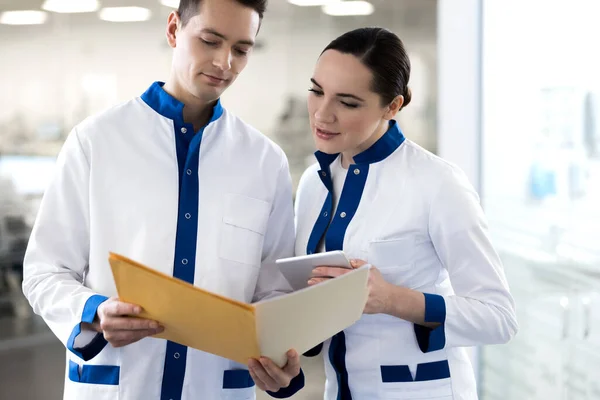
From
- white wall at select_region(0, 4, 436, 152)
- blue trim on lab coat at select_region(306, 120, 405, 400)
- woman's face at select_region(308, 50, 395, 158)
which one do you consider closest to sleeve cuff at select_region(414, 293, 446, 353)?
blue trim on lab coat at select_region(306, 120, 405, 400)

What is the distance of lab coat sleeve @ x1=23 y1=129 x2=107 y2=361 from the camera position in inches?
63.5

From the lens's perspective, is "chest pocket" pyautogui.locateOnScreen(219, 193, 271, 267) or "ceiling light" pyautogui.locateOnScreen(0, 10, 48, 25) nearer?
"chest pocket" pyautogui.locateOnScreen(219, 193, 271, 267)

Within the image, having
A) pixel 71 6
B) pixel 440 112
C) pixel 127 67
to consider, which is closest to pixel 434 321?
pixel 440 112

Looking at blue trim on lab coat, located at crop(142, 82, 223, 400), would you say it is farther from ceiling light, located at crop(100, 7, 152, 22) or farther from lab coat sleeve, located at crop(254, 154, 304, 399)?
ceiling light, located at crop(100, 7, 152, 22)

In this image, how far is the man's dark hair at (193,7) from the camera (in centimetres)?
176

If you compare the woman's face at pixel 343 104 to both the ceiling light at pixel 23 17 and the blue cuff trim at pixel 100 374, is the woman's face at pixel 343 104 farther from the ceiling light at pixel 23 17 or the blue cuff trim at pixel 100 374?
the ceiling light at pixel 23 17

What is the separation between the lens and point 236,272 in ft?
5.82

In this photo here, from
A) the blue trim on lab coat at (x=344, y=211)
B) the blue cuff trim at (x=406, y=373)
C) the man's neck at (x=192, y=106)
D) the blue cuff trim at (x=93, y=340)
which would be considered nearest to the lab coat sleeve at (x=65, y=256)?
the blue cuff trim at (x=93, y=340)

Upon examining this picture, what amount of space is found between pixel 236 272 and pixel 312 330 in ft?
1.42

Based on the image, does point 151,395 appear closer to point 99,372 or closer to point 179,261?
point 99,372

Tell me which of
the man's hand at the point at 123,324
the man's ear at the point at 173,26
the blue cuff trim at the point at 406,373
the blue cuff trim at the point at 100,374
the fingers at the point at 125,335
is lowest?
the blue cuff trim at the point at 406,373

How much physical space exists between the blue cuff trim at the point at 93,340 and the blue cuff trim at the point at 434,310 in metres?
0.73

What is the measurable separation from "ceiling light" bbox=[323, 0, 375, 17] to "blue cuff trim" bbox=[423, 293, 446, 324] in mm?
2149

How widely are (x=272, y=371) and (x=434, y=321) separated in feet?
1.41
